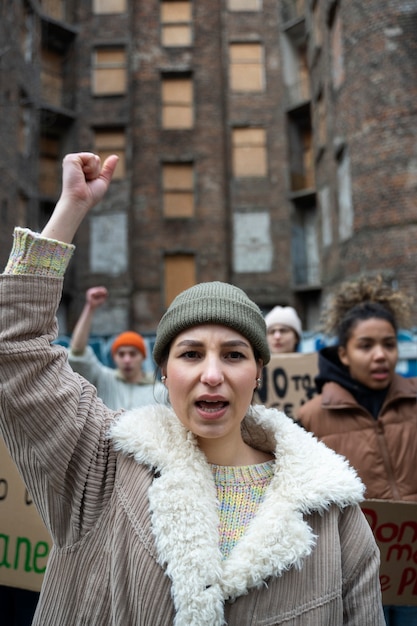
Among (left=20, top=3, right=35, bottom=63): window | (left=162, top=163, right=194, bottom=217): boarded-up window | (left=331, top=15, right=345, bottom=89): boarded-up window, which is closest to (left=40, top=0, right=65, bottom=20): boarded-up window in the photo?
(left=20, top=3, right=35, bottom=63): window

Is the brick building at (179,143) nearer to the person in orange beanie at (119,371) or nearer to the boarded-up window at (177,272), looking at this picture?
the boarded-up window at (177,272)

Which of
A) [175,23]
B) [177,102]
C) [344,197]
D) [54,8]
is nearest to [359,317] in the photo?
[344,197]

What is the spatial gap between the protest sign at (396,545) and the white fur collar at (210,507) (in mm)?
873

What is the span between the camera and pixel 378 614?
5.06ft

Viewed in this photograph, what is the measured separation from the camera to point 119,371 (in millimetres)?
4906

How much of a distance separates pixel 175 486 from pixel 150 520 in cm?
11

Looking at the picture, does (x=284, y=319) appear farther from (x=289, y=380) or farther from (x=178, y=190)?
(x=178, y=190)

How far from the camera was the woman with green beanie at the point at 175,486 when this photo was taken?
143cm

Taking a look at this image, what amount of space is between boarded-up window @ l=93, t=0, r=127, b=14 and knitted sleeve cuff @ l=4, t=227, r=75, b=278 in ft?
72.3

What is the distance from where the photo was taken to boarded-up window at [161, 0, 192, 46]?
20.8 meters

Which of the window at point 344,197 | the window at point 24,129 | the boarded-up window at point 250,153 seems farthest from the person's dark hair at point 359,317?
the boarded-up window at point 250,153

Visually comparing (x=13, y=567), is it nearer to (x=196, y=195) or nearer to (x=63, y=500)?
(x=63, y=500)

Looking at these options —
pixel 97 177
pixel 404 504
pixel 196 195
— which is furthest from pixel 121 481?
pixel 196 195

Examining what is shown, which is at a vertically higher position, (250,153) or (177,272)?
(250,153)
